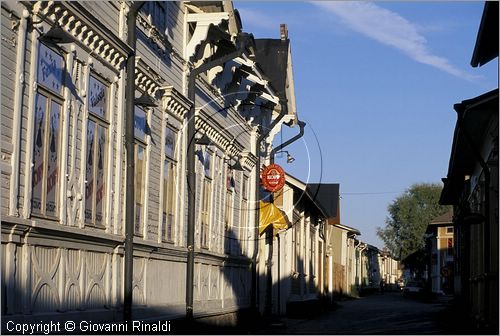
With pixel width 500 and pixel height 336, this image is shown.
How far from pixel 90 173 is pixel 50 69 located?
7.35 ft

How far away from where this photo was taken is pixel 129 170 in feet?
50.4

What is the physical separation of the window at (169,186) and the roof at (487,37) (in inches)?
241

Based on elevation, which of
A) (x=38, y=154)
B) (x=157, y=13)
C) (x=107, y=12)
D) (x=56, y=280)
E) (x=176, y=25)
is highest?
(x=176, y=25)

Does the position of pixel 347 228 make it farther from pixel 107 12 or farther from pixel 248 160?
pixel 107 12

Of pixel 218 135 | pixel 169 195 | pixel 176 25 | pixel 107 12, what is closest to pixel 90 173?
pixel 107 12

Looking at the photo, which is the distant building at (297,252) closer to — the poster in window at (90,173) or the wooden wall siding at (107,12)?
the wooden wall siding at (107,12)

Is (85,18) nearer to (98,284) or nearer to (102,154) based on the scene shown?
(102,154)

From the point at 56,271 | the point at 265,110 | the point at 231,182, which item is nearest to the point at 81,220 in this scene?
the point at 56,271

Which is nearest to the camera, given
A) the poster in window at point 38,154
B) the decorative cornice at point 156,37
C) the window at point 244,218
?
the poster in window at point 38,154

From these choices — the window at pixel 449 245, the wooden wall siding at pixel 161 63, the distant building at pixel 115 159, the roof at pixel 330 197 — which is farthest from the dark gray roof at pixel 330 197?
the wooden wall siding at pixel 161 63

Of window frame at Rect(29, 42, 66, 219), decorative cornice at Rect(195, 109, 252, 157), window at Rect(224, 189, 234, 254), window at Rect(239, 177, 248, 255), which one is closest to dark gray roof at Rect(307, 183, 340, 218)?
window at Rect(239, 177, 248, 255)

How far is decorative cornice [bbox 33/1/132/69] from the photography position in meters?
12.1

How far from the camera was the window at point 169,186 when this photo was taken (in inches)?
731

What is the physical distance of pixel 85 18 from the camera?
13.2m
